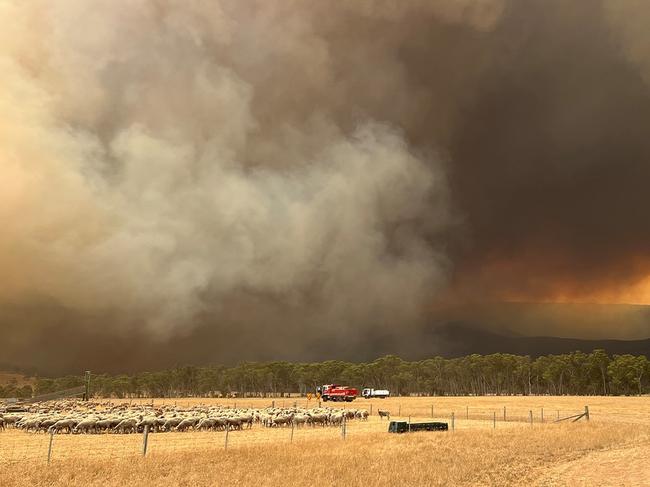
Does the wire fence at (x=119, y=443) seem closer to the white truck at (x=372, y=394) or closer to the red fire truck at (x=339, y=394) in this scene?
the red fire truck at (x=339, y=394)

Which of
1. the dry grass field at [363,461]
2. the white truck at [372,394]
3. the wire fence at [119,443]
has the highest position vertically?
the dry grass field at [363,461]

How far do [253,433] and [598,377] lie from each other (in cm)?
18090

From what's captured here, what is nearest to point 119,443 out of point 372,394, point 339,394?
point 339,394

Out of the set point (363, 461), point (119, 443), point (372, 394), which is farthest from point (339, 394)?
point (363, 461)

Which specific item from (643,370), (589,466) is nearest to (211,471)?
(589,466)

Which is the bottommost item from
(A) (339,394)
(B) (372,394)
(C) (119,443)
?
(B) (372,394)

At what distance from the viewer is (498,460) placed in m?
24.9

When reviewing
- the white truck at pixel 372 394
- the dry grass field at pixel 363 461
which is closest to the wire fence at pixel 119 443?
the dry grass field at pixel 363 461

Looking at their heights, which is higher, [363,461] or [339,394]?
[363,461]

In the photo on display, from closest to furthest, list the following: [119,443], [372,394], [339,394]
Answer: [119,443]
[339,394]
[372,394]

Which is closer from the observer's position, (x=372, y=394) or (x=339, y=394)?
(x=339, y=394)

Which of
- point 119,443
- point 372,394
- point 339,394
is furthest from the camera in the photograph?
point 372,394

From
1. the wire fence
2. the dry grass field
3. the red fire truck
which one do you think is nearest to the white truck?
the red fire truck

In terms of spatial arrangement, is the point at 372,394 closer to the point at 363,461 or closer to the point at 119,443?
the point at 119,443
